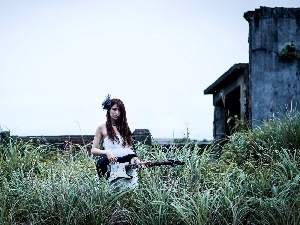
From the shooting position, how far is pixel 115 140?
5785 millimetres

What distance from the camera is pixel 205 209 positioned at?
15.5ft

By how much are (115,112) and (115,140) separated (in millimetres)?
348

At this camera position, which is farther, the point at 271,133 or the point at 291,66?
the point at 291,66

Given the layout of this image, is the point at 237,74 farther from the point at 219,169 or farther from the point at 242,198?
the point at 242,198

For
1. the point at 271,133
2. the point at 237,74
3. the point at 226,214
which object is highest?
the point at 237,74

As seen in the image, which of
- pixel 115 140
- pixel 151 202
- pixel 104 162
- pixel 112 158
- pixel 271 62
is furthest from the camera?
pixel 271 62

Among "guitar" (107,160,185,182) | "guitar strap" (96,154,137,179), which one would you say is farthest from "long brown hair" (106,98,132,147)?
"guitar" (107,160,185,182)

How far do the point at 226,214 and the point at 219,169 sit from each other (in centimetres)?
195

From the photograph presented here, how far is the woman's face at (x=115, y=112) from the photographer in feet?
19.1

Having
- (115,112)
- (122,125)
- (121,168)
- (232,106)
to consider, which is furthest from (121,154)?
(232,106)

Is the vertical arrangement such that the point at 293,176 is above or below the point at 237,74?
below

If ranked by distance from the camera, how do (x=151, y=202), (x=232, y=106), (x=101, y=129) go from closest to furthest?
(x=151, y=202) → (x=101, y=129) → (x=232, y=106)

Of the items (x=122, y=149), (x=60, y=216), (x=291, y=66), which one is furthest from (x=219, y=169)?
(x=291, y=66)

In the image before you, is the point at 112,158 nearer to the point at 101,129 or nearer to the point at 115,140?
the point at 115,140
